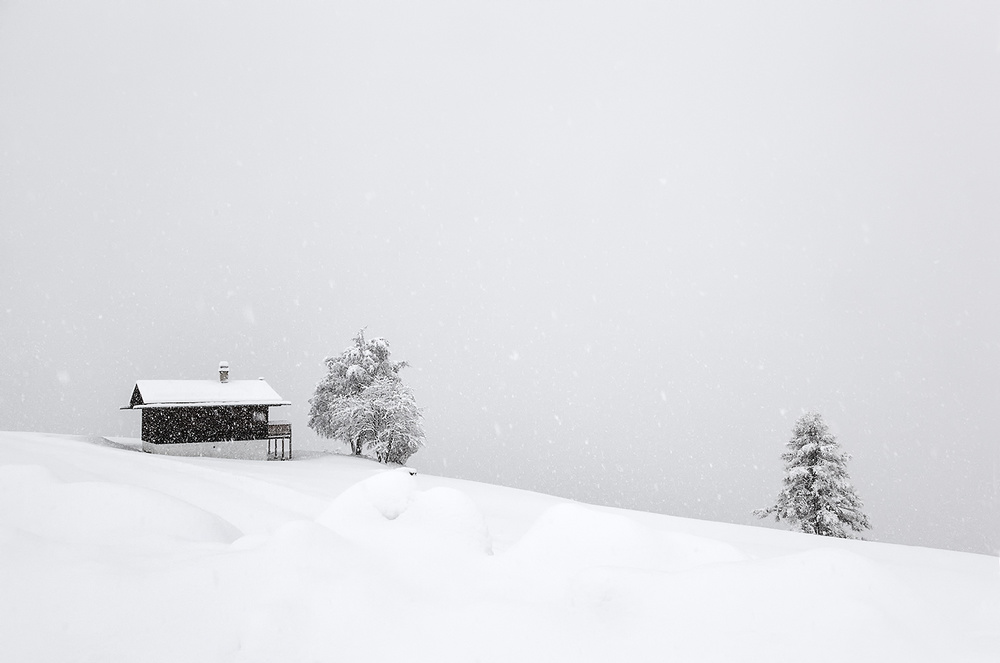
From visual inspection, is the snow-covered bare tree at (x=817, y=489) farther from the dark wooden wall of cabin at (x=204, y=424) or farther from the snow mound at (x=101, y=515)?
the dark wooden wall of cabin at (x=204, y=424)

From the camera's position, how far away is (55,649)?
505 centimetres

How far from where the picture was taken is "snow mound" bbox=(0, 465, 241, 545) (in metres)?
8.11

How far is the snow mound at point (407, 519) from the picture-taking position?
26.9 ft

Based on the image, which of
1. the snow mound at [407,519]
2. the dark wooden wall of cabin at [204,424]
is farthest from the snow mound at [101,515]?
the dark wooden wall of cabin at [204,424]

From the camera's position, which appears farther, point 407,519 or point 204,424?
point 204,424

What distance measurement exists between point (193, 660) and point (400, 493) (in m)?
4.89

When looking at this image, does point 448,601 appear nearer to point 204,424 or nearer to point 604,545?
point 604,545

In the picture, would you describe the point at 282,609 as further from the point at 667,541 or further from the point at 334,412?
the point at 334,412

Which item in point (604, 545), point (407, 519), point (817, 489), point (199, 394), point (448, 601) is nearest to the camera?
point (448, 601)

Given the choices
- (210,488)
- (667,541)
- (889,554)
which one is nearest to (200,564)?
(667,541)

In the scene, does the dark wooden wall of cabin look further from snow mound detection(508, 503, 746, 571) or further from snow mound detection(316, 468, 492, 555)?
snow mound detection(508, 503, 746, 571)

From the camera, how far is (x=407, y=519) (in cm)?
916

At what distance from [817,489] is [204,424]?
37.3m

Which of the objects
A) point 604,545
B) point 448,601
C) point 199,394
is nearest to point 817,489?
point 604,545
